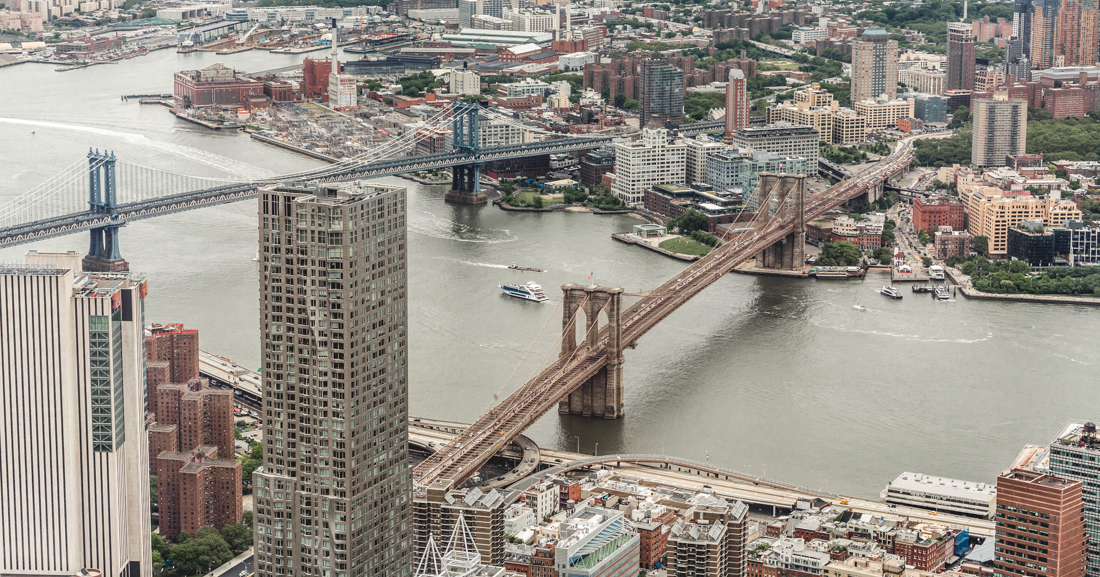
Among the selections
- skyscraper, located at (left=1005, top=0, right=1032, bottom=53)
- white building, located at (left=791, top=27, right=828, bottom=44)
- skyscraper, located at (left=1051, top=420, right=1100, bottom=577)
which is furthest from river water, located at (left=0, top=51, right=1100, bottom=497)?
white building, located at (left=791, top=27, right=828, bottom=44)

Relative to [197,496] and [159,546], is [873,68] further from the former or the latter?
[159,546]

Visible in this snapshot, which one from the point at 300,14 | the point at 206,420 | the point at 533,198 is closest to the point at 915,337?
the point at 206,420

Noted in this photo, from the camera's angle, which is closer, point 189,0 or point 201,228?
point 201,228

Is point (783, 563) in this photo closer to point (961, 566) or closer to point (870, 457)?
point (961, 566)

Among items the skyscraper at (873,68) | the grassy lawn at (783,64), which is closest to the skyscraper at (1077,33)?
the skyscraper at (873,68)

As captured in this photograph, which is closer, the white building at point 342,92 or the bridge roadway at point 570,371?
the bridge roadway at point 570,371

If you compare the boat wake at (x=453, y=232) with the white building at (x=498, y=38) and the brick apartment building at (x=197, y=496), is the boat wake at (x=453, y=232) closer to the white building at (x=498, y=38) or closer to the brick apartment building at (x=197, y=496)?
the brick apartment building at (x=197, y=496)

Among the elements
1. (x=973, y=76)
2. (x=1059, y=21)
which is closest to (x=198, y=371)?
(x=973, y=76)
